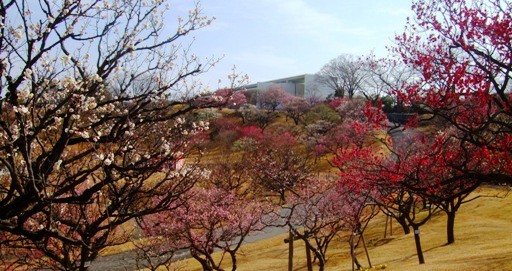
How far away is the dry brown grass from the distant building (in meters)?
55.4

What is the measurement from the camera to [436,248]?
67.4 feet

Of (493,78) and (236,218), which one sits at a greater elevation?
(493,78)

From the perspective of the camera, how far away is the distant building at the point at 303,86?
279ft

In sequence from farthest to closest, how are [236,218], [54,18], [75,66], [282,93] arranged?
[282,93]
[236,218]
[75,66]
[54,18]

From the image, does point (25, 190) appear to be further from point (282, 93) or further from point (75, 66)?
point (282, 93)

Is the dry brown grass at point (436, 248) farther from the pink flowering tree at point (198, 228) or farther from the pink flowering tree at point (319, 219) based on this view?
the pink flowering tree at point (198, 228)

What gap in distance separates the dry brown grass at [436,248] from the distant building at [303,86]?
182ft

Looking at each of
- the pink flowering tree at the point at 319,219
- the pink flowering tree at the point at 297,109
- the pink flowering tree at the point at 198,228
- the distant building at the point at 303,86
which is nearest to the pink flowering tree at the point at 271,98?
the distant building at the point at 303,86

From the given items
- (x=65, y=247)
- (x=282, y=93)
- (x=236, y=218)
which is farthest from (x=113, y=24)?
(x=282, y=93)

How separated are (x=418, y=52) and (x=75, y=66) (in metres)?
7.53

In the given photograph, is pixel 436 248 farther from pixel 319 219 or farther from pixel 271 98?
pixel 271 98

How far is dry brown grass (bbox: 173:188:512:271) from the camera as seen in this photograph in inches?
591

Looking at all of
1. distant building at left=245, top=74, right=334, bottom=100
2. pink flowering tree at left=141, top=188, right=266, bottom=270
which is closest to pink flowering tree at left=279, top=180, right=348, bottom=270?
pink flowering tree at left=141, top=188, right=266, bottom=270

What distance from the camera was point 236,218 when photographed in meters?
19.8
